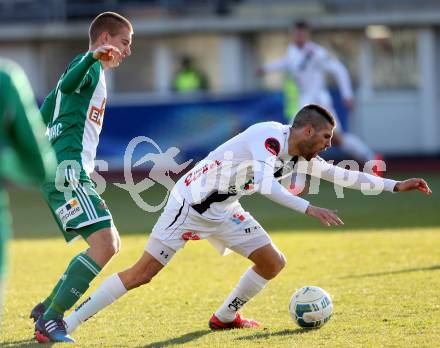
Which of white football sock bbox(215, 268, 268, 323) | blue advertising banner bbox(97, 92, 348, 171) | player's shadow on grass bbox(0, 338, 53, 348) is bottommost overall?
blue advertising banner bbox(97, 92, 348, 171)

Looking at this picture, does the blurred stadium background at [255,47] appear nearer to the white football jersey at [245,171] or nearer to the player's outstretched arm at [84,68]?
the white football jersey at [245,171]

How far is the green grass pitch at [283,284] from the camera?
22.4 ft

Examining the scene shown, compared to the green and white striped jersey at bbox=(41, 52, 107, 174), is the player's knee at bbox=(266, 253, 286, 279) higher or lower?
lower

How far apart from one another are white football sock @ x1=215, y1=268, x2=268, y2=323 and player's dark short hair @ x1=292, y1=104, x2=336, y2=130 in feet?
3.93

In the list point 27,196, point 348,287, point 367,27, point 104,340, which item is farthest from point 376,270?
point 367,27

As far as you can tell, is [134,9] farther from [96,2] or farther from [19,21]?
[19,21]

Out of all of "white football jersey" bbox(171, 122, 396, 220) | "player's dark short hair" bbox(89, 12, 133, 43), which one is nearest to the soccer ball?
"white football jersey" bbox(171, 122, 396, 220)

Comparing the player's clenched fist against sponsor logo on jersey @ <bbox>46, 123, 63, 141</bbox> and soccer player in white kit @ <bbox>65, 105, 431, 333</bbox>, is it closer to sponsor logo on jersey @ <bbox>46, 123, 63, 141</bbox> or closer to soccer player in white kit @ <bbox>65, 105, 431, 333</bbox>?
sponsor logo on jersey @ <bbox>46, 123, 63, 141</bbox>

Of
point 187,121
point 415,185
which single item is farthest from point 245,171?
point 187,121

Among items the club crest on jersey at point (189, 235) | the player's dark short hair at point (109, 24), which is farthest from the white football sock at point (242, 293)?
the player's dark short hair at point (109, 24)

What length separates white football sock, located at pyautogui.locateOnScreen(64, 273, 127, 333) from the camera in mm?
6797

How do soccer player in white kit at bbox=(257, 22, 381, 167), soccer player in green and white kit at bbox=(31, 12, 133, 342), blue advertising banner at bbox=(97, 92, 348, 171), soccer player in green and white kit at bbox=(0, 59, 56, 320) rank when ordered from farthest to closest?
blue advertising banner at bbox=(97, 92, 348, 171) < soccer player in white kit at bbox=(257, 22, 381, 167) < soccer player in green and white kit at bbox=(31, 12, 133, 342) < soccer player in green and white kit at bbox=(0, 59, 56, 320)

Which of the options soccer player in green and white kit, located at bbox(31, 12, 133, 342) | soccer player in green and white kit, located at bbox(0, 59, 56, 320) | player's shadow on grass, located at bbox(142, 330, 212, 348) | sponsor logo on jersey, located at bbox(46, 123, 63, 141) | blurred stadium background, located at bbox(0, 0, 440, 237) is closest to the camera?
soccer player in green and white kit, located at bbox(0, 59, 56, 320)

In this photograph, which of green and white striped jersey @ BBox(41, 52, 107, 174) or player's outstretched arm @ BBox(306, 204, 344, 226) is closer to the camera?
player's outstretched arm @ BBox(306, 204, 344, 226)
